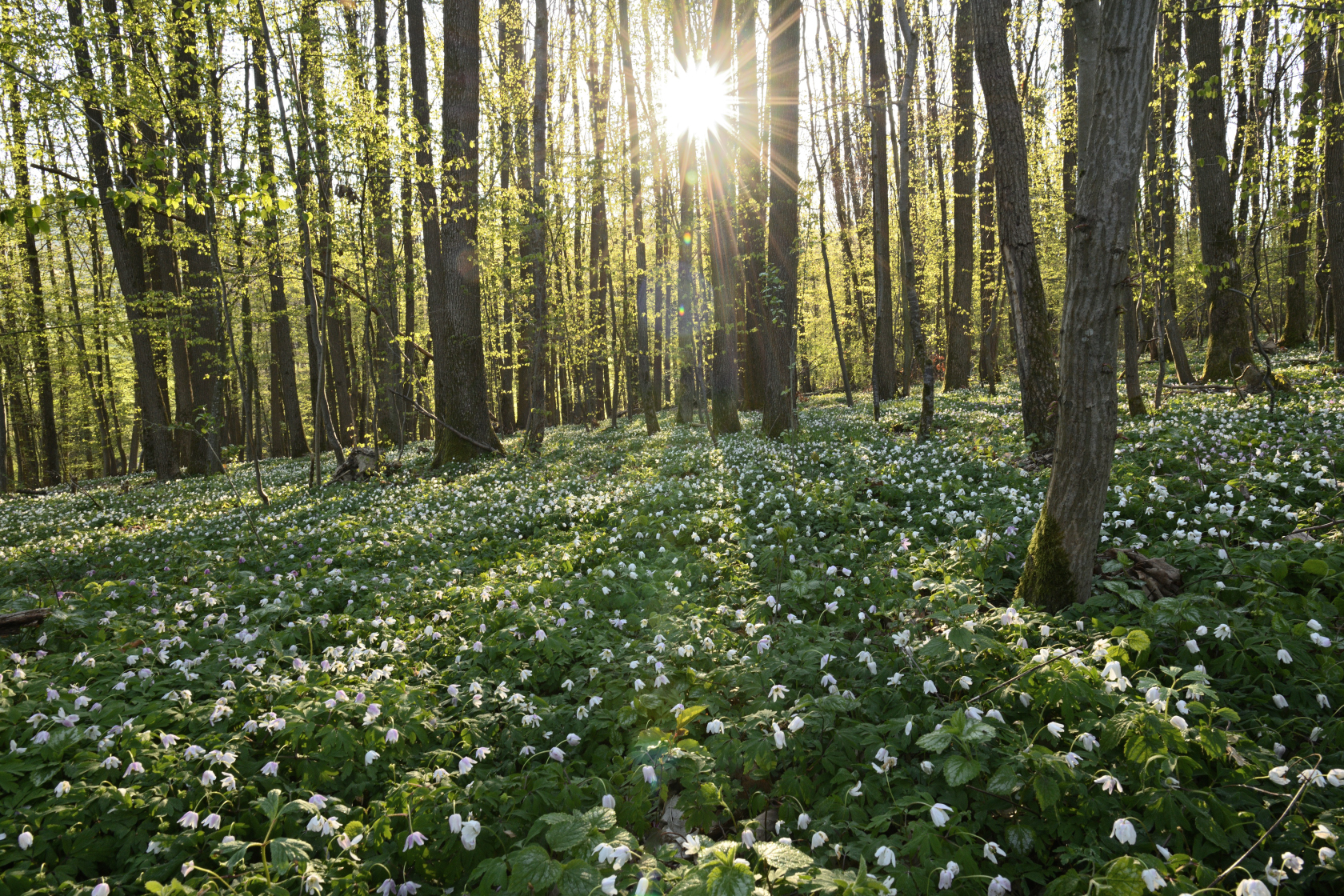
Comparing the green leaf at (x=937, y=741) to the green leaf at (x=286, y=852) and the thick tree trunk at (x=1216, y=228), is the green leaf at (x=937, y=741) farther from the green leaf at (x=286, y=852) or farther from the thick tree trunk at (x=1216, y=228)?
the thick tree trunk at (x=1216, y=228)

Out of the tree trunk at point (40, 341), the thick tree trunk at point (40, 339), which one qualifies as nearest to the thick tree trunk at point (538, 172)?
the tree trunk at point (40, 341)

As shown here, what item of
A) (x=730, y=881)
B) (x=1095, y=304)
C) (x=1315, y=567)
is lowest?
(x=730, y=881)

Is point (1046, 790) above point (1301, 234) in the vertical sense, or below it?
below

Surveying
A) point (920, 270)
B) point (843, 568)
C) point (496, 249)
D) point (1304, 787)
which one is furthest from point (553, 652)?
point (920, 270)

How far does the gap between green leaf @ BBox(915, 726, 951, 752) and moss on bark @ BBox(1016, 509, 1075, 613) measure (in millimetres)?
1997

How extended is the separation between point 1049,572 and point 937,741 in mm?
2233

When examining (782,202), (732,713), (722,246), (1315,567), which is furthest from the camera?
(722,246)

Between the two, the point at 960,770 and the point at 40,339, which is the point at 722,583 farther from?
the point at 40,339

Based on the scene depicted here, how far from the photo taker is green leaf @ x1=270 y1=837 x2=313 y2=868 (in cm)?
234

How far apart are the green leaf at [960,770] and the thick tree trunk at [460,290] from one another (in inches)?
590

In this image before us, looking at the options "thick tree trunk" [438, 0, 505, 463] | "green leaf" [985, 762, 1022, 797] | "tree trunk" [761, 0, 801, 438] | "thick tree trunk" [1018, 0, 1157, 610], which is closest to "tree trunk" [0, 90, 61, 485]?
"thick tree trunk" [438, 0, 505, 463]

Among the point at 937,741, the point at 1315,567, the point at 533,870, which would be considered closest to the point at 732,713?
the point at 937,741

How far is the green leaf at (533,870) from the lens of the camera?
2.21m

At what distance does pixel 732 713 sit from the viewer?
11.5 ft
